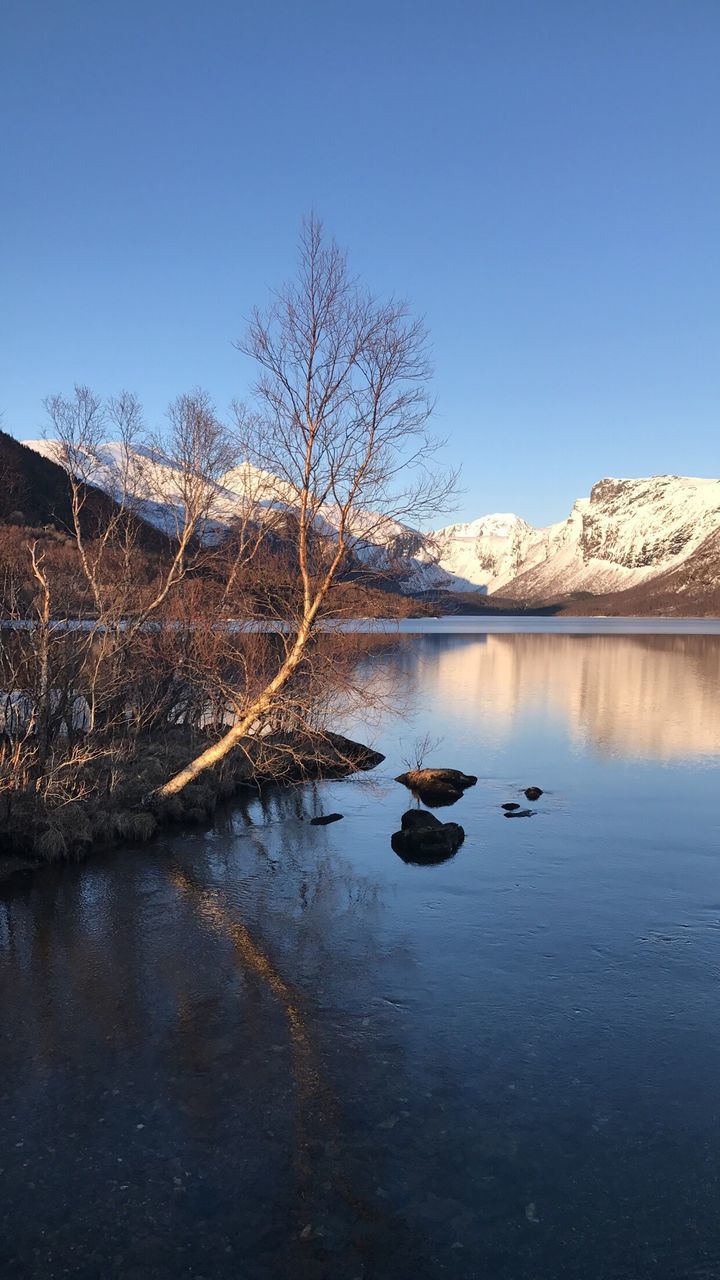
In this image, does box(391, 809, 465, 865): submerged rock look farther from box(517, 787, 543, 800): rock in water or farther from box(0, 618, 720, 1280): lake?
box(517, 787, 543, 800): rock in water

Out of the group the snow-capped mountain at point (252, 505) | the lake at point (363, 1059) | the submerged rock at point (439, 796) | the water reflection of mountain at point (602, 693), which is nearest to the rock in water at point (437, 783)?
the submerged rock at point (439, 796)

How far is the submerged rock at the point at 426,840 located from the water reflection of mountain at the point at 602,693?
14.3m

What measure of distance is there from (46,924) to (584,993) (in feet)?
29.1

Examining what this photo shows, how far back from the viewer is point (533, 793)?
24922 mm

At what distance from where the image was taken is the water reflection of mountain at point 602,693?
1405 inches

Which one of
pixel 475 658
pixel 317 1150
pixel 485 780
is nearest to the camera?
pixel 317 1150

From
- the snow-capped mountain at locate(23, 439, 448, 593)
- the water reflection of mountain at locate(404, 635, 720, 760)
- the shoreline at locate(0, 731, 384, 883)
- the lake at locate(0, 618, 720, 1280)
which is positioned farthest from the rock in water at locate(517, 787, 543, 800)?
the water reflection of mountain at locate(404, 635, 720, 760)

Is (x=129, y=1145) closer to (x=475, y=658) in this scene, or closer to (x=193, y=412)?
(x=193, y=412)

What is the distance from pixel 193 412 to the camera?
82.3 ft

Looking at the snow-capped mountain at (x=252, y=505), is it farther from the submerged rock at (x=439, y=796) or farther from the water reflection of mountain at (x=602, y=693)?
the water reflection of mountain at (x=602, y=693)

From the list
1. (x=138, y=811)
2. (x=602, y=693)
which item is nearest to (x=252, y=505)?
(x=138, y=811)

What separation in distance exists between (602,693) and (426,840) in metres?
35.8

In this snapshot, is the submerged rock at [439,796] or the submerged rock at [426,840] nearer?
the submerged rock at [426,840]

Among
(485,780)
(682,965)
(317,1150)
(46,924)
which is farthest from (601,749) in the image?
(317,1150)
